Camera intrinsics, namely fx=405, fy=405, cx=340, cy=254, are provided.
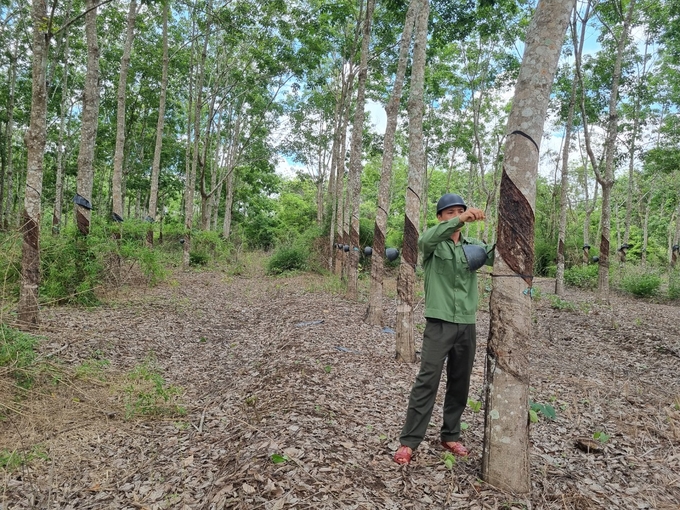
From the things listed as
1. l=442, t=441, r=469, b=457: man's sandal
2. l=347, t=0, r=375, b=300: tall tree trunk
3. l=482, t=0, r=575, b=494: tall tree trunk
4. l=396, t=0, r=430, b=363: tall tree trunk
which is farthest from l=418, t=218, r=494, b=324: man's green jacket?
l=347, t=0, r=375, b=300: tall tree trunk

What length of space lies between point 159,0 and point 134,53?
14.4 meters

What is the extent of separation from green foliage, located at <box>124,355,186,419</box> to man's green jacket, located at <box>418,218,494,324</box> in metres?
2.71

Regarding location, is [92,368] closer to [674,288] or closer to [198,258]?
[198,258]

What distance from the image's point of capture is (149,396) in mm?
3975

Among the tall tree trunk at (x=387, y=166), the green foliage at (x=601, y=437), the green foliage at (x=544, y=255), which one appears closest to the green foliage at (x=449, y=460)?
the green foliage at (x=601, y=437)

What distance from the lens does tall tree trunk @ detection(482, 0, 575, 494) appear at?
2.46 m

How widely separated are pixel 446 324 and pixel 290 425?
1.53 metres

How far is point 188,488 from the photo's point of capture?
8.81ft

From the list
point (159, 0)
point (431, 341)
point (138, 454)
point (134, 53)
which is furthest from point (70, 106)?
point (431, 341)

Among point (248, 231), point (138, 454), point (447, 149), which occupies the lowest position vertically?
point (138, 454)

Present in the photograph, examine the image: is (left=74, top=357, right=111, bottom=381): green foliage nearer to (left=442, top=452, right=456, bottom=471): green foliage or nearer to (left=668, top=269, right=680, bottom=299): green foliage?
(left=442, top=452, right=456, bottom=471): green foliage

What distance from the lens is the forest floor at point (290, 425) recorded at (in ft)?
8.39

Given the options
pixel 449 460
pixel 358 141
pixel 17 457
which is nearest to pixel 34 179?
pixel 17 457

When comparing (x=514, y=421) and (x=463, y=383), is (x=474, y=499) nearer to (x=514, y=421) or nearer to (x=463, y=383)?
(x=514, y=421)
